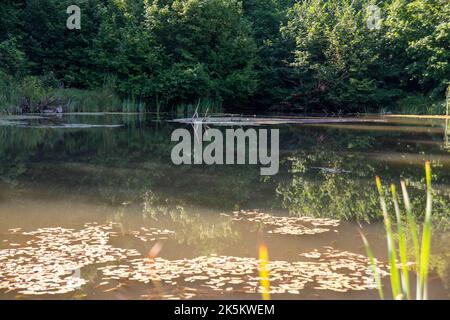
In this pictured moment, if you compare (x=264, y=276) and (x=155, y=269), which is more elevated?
(x=264, y=276)

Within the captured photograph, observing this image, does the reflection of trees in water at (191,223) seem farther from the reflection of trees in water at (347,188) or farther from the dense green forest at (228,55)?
the dense green forest at (228,55)

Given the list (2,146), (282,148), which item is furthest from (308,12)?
(2,146)

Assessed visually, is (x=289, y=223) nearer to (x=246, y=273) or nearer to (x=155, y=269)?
(x=246, y=273)

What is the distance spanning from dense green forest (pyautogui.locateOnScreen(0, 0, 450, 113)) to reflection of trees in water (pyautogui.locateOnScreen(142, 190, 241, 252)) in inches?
706

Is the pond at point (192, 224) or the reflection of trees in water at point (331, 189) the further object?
the reflection of trees in water at point (331, 189)

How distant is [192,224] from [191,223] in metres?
0.04

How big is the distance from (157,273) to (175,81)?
22.8 meters

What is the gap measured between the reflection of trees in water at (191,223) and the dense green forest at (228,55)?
1794cm

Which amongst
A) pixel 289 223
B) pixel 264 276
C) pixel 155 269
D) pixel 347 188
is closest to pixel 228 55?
pixel 347 188

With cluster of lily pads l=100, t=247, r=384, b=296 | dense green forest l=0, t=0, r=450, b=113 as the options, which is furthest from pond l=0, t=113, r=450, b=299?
dense green forest l=0, t=0, r=450, b=113

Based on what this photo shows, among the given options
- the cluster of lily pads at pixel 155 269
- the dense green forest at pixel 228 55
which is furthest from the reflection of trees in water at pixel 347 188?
the dense green forest at pixel 228 55

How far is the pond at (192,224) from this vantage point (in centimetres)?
363

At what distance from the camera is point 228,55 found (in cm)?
2897
